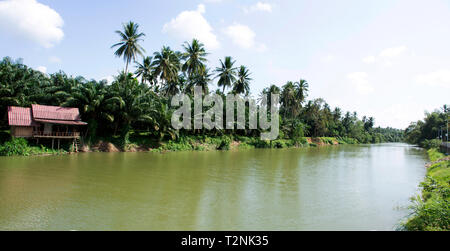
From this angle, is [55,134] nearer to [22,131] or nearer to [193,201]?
[22,131]

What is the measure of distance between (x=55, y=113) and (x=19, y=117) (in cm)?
267

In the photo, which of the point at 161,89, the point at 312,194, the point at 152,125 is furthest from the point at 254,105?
the point at 312,194

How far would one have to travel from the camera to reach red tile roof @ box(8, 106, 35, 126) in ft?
70.5

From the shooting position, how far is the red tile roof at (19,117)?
21484 millimetres

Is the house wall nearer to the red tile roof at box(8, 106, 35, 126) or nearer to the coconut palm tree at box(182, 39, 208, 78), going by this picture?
the red tile roof at box(8, 106, 35, 126)

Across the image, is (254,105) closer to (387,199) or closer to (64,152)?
(64,152)

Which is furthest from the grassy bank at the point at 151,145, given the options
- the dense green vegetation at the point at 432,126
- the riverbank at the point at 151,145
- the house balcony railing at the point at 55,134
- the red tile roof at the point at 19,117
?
the dense green vegetation at the point at 432,126

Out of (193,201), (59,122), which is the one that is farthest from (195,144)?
(193,201)

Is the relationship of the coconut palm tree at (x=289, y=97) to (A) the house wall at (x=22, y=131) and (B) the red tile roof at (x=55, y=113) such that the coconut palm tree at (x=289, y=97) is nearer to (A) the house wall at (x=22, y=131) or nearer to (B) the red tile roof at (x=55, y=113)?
A: (B) the red tile roof at (x=55, y=113)

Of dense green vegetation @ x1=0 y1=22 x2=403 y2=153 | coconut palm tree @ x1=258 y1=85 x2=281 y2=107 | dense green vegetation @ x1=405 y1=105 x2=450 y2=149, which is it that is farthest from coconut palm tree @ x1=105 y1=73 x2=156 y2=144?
dense green vegetation @ x1=405 y1=105 x2=450 y2=149

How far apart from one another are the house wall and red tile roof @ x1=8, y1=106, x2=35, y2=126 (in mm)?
559

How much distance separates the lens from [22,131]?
2225 centimetres

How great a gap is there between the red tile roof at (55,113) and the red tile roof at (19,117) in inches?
18.7

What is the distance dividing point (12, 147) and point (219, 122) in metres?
22.3
